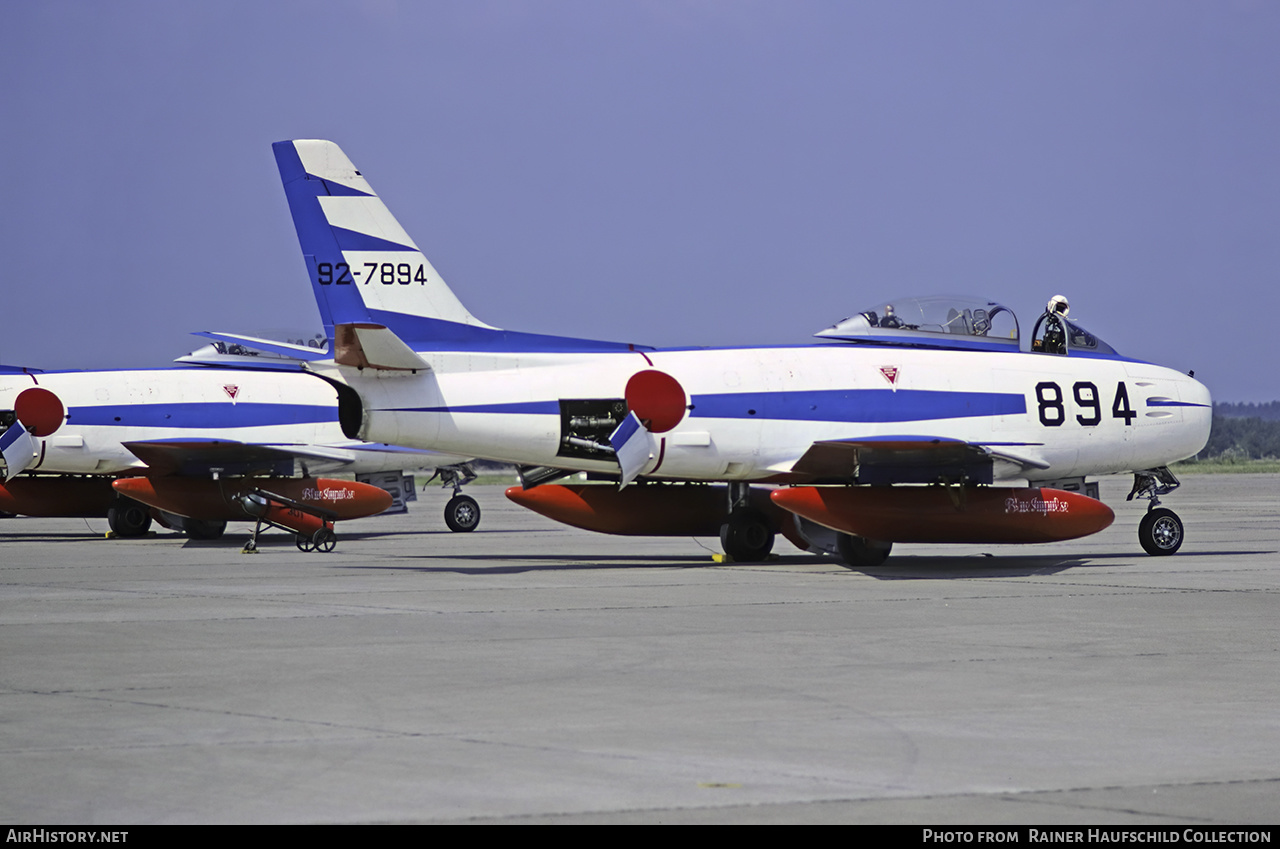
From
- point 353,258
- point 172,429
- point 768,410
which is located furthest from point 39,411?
point 768,410

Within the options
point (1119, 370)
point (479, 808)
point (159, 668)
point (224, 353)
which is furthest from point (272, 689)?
point (224, 353)

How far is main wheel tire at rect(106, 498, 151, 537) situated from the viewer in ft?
88.5

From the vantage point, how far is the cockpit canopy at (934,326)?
1911 centimetres

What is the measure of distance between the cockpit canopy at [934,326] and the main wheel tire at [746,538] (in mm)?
2695

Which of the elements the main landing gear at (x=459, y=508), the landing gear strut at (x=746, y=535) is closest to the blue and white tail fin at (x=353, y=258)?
the landing gear strut at (x=746, y=535)

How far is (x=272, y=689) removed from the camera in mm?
8320

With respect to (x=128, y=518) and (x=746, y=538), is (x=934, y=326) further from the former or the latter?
(x=128, y=518)

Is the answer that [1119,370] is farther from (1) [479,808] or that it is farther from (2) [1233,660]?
(1) [479,808]

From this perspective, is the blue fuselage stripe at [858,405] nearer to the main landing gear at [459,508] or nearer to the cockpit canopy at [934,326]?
the cockpit canopy at [934,326]

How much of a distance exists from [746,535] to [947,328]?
3905 millimetres

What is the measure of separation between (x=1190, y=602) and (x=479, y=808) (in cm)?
954

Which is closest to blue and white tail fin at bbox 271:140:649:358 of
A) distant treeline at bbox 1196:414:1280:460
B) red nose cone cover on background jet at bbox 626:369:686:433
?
red nose cone cover on background jet at bbox 626:369:686:433

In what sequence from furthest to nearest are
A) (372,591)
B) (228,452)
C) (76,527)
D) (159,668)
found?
(76,527)
(228,452)
(372,591)
(159,668)

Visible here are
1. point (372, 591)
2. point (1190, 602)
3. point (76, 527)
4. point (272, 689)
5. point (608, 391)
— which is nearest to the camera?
point (272, 689)
